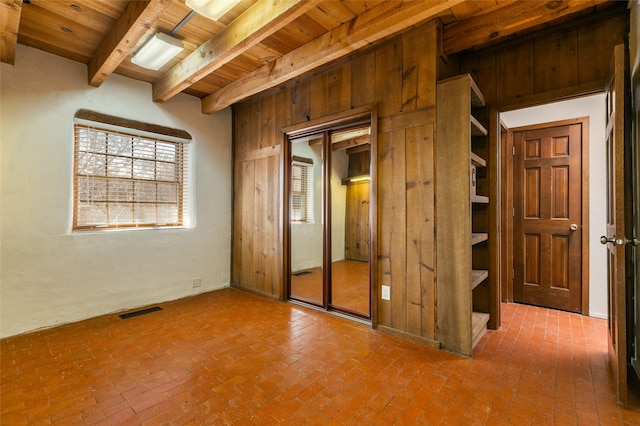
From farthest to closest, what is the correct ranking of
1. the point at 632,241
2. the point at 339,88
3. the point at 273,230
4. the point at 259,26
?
the point at 273,230, the point at 339,88, the point at 259,26, the point at 632,241

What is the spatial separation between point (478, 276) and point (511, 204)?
1.55 meters

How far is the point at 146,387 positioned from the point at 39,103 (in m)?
2.87

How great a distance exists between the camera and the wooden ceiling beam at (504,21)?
6.89 ft

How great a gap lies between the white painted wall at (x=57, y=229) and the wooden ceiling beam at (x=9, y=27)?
0.17 meters

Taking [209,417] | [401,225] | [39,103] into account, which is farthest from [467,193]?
[39,103]

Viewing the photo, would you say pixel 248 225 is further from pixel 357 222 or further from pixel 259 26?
pixel 259 26

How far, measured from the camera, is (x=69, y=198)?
302 cm

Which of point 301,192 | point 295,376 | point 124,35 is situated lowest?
point 295,376

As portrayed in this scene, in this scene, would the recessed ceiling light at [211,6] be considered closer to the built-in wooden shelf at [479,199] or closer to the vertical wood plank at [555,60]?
the built-in wooden shelf at [479,199]

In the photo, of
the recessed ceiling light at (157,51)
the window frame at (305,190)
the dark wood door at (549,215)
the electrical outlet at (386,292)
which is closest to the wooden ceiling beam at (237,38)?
the recessed ceiling light at (157,51)

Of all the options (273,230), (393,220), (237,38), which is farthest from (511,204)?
(237,38)

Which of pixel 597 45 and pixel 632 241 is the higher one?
pixel 597 45

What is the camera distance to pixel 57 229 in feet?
9.66

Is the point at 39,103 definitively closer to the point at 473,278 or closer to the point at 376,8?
the point at 376,8
